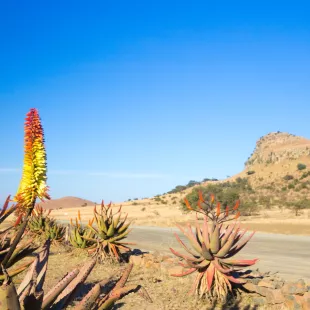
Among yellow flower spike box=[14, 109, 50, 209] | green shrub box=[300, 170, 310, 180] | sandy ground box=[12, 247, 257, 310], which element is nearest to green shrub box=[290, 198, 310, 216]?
green shrub box=[300, 170, 310, 180]

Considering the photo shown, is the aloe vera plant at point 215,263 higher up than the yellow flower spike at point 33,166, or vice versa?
the yellow flower spike at point 33,166

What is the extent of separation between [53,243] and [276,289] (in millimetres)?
7904

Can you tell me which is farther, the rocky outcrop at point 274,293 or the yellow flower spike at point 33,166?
the rocky outcrop at point 274,293

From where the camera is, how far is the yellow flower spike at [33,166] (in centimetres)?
372

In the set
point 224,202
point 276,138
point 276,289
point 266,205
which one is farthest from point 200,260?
point 276,138

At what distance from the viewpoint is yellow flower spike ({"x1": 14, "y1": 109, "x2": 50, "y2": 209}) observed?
3.72 meters

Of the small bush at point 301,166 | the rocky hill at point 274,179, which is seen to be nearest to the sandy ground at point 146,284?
the rocky hill at point 274,179

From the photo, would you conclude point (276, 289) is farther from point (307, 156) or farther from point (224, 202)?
point (307, 156)

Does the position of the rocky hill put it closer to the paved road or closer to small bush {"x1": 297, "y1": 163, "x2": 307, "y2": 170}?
small bush {"x1": 297, "y1": 163, "x2": 307, "y2": 170}

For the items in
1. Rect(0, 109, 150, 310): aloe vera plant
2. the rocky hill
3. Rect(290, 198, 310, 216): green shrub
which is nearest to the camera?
Rect(0, 109, 150, 310): aloe vera plant

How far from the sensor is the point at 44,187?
3.81m

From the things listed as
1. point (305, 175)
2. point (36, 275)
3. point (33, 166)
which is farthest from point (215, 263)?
point (305, 175)

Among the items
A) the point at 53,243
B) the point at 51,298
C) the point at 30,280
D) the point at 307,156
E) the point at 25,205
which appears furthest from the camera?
the point at 307,156

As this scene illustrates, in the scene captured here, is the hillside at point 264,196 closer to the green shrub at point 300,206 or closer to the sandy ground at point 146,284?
the green shrub at point 300,206
